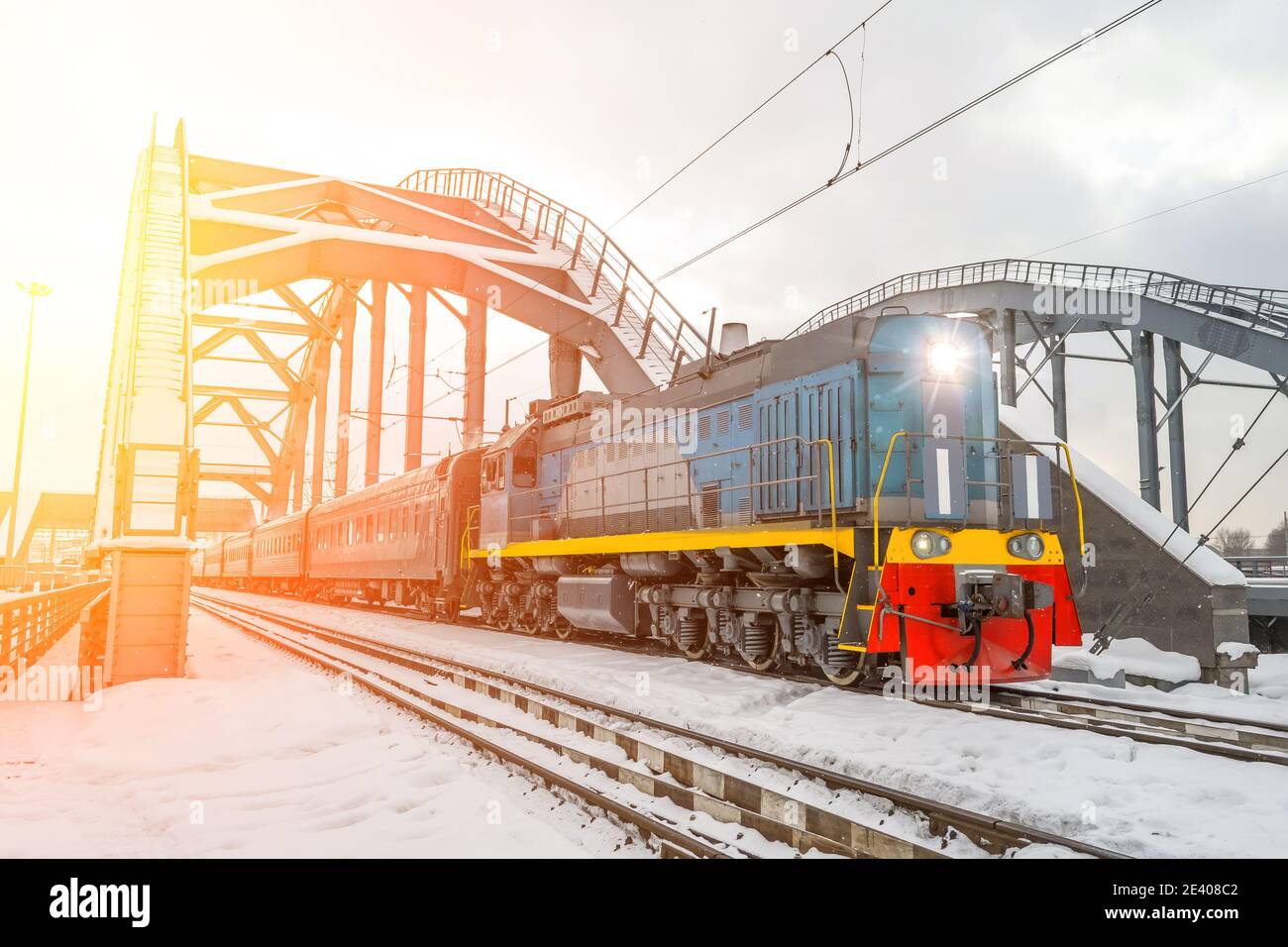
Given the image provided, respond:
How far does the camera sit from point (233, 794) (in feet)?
16.8

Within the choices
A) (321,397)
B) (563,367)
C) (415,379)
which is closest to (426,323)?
(415,379)

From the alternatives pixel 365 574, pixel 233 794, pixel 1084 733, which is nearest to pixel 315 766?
pixel 233 794

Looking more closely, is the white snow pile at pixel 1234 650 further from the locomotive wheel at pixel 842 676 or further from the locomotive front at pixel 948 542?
the locomotive wheel at pixel 842 676

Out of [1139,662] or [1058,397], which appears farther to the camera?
[1058,397]

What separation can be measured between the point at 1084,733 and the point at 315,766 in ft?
18.0

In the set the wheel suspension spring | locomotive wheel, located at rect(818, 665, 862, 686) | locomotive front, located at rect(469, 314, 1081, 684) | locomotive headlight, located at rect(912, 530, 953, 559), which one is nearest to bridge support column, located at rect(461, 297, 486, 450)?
locomotive front, located at rect(469, 314, 1081, 684)

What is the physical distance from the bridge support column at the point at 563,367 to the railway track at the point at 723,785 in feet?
58.1

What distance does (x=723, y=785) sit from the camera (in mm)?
4918

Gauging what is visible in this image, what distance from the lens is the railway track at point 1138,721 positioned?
226 inches

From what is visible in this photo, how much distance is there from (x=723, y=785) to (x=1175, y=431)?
26656 mm

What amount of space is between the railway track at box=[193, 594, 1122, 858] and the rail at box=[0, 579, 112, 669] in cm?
434

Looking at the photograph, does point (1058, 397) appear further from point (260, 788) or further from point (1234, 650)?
point (260, 788)

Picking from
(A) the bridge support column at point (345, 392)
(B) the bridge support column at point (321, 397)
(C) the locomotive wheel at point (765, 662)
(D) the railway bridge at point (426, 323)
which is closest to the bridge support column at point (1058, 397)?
(D) the railway bridge at point (426, 323)

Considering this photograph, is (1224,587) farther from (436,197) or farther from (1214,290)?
(436,197)
